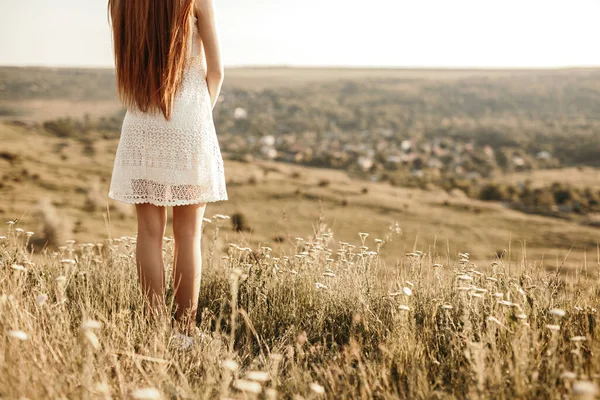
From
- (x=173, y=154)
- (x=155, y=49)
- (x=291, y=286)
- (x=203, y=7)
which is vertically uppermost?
(x=203, y=7)

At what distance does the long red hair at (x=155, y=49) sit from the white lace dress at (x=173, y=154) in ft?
0.19

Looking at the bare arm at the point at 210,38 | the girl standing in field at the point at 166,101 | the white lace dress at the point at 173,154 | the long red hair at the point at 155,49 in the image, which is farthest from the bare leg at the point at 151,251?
the bare arm at the point at 210,38

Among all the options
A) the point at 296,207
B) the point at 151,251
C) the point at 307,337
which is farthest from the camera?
the point at 296,207

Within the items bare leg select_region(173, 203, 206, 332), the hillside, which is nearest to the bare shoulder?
bare leg select_region(173, 203, 206, 332)

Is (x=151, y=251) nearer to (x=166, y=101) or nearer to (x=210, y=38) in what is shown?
(x=166, y=101)

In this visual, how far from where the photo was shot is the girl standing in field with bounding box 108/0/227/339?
2.96 meters

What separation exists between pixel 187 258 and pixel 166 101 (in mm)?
950

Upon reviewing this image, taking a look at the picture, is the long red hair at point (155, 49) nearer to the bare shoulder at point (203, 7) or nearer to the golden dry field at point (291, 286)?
the bare shoulder at point (203, 7)

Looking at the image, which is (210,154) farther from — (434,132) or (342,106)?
(342,106)

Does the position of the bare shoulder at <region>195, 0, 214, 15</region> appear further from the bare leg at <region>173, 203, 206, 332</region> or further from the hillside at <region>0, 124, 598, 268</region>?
the hillside at <region>0, 124, 598, 268</region>

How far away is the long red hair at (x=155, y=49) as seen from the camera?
9.65ft

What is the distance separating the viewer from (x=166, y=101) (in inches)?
116

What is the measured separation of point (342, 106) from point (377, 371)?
63055 millimetres

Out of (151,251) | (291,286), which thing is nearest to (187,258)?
(151,251)
